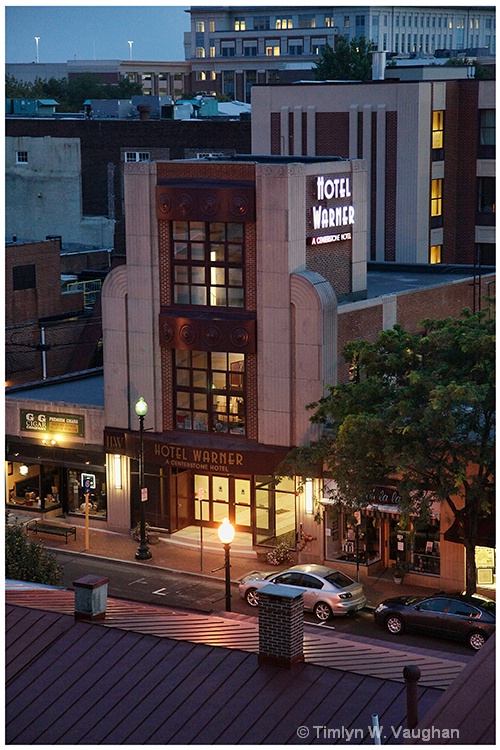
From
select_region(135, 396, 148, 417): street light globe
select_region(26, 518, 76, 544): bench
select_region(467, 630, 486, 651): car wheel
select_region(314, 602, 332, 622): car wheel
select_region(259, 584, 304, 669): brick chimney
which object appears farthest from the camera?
select_region(26, 518, 76, 544): bench

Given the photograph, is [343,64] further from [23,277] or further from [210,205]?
[210,205]

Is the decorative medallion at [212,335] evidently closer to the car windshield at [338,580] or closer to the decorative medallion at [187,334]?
the decorative medallion at [187,334]

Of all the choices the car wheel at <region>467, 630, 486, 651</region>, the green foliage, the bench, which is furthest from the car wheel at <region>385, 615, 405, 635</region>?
the bench

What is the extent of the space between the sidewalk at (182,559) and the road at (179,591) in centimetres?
40

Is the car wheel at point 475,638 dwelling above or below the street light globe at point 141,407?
below

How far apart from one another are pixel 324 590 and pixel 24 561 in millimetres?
9837

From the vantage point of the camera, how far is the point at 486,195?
74.7m

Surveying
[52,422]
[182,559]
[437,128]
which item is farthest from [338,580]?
[437,128]

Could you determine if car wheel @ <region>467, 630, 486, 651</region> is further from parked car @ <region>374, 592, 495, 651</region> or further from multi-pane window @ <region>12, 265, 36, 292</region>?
multi-pane window @ <region>12, 265, 36, 292</region>

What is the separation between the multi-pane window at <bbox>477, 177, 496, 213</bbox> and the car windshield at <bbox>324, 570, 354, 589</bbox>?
3840 centimetres

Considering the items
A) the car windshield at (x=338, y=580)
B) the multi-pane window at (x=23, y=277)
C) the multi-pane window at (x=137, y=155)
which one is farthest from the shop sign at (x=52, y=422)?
the multi-pane window at (x=137, y=155)

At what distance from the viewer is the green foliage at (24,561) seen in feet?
116

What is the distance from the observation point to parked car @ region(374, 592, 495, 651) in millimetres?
37125

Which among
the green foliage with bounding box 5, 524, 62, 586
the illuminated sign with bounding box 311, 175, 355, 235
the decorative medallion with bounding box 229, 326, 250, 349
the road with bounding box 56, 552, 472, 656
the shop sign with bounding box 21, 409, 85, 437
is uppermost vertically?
the illuminated sign with bounding box 311, 175, 355, 235
